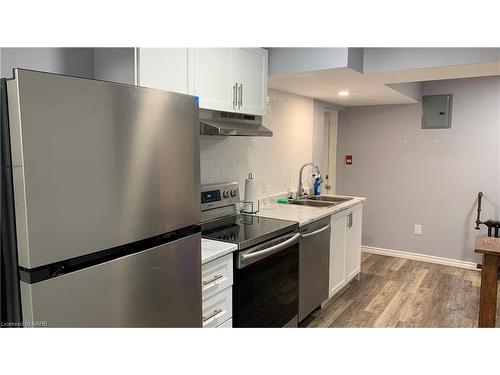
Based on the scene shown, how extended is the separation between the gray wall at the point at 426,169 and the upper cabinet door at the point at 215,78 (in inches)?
119

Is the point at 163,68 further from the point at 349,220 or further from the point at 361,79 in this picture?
the point at 349,220

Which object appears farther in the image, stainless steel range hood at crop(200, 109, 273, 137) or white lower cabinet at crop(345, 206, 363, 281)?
white lower cabinet at crop(345, 206, 363, 281)

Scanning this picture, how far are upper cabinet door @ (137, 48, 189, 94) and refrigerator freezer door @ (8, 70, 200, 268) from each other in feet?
1.56

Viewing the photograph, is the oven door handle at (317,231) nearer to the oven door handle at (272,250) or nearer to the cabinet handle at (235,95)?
the oven door handle at (272,250)

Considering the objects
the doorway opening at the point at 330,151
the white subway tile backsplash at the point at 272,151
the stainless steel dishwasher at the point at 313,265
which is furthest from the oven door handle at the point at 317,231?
the doorway opening at the point at 330,151

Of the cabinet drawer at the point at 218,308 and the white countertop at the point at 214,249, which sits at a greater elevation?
the white countertop at the point at 214,249

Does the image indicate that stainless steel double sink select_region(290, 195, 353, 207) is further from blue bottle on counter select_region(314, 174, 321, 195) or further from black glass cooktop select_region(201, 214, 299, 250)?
black glass cooktop select_region(201, 214, 299, 250)

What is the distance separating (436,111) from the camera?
4.47 meters

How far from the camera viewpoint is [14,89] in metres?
0.92

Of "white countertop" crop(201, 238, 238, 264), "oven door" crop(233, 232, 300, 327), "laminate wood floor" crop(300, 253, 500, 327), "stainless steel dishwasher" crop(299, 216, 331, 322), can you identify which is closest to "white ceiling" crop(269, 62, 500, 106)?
"stainless steel dishwasher" crop(299, 216, 331, 322)

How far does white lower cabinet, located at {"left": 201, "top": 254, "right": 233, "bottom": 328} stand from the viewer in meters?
1.89

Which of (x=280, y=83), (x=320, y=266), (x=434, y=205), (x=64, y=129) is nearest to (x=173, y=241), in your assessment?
(x=64, y=129)

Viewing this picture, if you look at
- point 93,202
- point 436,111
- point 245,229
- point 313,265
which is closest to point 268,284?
point 245,229

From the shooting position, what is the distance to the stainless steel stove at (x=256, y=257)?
2.13m
